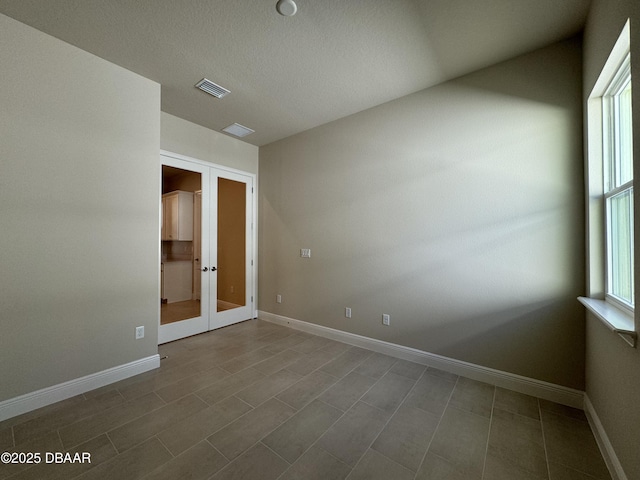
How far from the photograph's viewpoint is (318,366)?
284 cm

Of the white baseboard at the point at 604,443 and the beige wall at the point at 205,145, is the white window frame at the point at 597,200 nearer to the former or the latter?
the white baseboard at the point at 604,443

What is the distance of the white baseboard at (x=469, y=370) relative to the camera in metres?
2.18

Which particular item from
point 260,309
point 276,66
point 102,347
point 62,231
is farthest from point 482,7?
point 260,309

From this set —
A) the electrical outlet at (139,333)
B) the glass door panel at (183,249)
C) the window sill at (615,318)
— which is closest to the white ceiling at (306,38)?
the glass door panel at (183,249)

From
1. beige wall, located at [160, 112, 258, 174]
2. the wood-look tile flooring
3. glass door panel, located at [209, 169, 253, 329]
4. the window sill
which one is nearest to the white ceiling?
beige wall, located at [160, 112, 258, 174]

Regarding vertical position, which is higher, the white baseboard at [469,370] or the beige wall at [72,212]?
the beige wall at [72,212]

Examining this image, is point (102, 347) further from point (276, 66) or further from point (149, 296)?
point (276, 66)

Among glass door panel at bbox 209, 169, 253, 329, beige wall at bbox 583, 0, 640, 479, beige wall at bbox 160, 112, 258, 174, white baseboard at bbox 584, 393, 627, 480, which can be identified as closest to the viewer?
beige wall at bbox 583, 0, 640, 479

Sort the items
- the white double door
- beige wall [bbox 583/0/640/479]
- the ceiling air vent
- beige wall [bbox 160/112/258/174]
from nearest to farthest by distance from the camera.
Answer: beige wall [bbox 583/0/640/479] → beige wall [bbox 160/112/258/174] → the white double door → the ceiling air vent

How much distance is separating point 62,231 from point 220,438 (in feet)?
7.13

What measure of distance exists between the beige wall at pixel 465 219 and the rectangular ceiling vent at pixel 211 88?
140cm

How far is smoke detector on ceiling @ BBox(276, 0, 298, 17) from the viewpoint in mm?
1860

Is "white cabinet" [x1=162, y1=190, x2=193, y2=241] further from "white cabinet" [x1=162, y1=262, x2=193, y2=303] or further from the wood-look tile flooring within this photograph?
the wood-look tile flooring

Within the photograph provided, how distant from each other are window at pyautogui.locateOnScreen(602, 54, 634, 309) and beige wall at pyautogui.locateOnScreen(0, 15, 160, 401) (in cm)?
391
